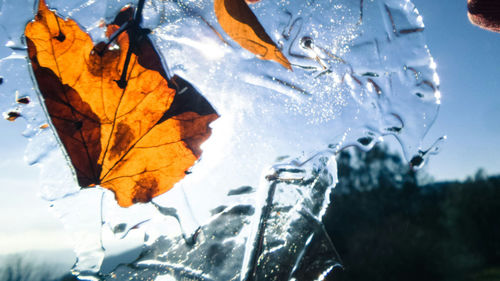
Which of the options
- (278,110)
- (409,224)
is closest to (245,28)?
(278,110)

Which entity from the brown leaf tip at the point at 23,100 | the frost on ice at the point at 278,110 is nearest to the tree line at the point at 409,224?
the frost on ice at the point at 278,110

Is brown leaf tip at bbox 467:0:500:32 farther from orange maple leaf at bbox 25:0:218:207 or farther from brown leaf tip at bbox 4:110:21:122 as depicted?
brown leaf tip at bbox 4:110:21:122

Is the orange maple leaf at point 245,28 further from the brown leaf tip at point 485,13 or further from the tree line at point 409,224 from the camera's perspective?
the tree line at point 409,224

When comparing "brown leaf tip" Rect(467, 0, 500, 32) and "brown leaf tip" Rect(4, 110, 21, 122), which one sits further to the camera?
"brown leaf tip" Rect(4, 110, 21, 122)

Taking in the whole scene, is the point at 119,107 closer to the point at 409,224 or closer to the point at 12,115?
the point at 12,115

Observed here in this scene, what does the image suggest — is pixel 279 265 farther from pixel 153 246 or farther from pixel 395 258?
pixel 395 258

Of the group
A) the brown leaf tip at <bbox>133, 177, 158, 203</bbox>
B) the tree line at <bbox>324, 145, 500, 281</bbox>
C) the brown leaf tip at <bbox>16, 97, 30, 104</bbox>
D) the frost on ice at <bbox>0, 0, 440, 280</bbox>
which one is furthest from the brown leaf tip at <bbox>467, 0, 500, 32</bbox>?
the tree line at <bbox>324, 145, 500, 281</bbox>

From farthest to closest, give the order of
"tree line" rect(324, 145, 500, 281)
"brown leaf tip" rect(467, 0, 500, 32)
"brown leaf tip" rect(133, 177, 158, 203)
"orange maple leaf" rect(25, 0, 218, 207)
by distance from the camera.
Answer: "tree line" rect(324, 145, 500, 281) < "brown leaf tip" rect(133, 177, 158, 203) < "orange maple leaf" rect(25, 0, 218, 207) < "brown leaf tip" rect(467, 0, 500, 32)
